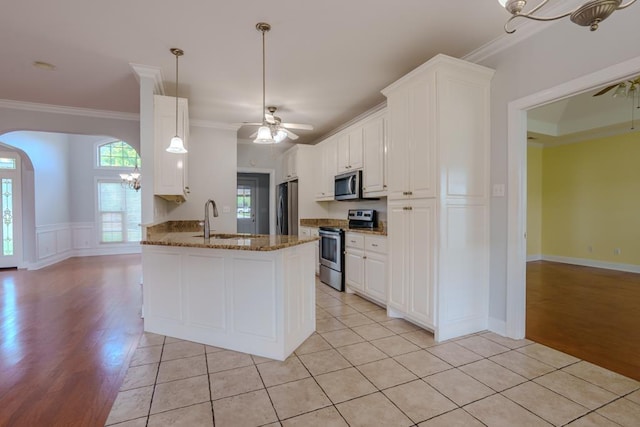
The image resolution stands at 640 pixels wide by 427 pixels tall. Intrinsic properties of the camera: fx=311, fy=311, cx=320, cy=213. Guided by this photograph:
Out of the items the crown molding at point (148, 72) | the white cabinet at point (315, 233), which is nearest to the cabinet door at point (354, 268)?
the white cabinet at point (315, 233)

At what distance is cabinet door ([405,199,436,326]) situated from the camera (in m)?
2.67

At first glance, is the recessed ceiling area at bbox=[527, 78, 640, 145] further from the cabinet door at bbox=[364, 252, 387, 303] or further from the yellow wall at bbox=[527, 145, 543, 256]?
the cabinet door at bbox=[364, 252, 387, 303]

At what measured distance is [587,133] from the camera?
5836mm

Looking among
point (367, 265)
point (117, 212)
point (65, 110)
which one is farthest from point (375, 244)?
point (117, 212)

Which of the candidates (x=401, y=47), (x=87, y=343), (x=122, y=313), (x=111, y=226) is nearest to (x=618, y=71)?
(x=401, y=47)

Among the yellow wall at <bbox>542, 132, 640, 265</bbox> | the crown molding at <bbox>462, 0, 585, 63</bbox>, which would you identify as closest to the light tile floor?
the crown molding at <bbox>462, 0, 585, 63</bbox>

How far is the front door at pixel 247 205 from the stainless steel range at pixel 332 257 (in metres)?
3.02

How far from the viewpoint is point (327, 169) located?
17.0 ft

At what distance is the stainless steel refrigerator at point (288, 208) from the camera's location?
18.3ft

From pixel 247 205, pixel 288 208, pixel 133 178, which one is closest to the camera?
pixel 288 208

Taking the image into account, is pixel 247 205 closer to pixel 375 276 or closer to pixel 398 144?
pixel 375 276

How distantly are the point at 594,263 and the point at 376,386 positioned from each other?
6.39 m

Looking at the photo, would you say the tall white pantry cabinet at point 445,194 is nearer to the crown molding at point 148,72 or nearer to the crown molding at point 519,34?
the crown molding at point 519,34

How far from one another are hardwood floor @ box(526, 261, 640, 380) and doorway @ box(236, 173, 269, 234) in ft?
17.6
